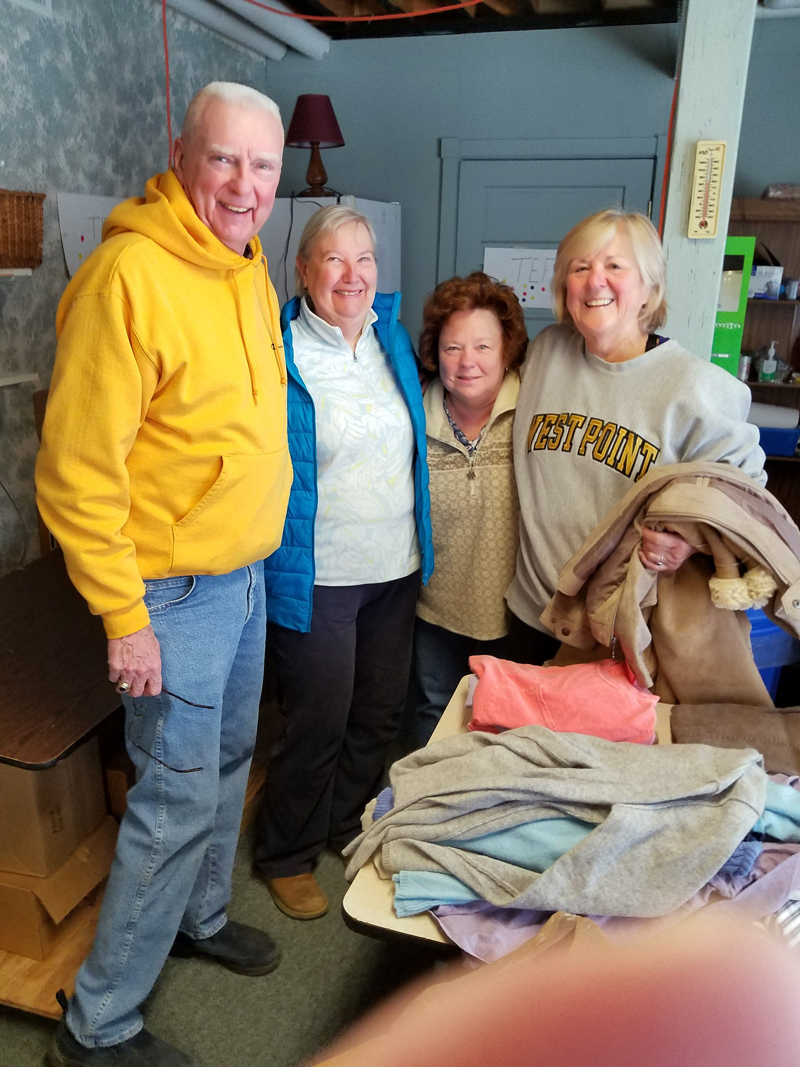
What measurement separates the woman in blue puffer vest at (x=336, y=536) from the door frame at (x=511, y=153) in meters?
2.77

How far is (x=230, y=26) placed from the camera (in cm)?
374

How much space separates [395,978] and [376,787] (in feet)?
1.86

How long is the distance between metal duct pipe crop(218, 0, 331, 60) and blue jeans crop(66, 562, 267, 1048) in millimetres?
3045

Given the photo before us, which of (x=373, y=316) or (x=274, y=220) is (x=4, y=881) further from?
(x=274, y=220)

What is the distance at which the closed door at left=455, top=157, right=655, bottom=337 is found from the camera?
13.6 feet

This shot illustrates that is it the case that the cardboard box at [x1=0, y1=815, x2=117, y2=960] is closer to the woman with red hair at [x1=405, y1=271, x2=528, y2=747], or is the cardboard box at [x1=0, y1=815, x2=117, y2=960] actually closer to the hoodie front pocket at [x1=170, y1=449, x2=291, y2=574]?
the hoodie front pocket at [x1=170, y1=449, x2=291, y2=574]

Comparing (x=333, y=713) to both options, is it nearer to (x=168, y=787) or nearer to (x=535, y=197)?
(x=168, y=787)

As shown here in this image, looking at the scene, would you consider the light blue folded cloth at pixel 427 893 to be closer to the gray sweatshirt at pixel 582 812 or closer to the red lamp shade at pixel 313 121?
the gray sweatshirt at pixel 582 812

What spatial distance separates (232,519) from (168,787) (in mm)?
481

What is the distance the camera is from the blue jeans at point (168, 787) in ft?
4.51

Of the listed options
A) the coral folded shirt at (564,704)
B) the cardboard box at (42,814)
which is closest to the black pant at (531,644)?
the coral folded shirt at (564,704)

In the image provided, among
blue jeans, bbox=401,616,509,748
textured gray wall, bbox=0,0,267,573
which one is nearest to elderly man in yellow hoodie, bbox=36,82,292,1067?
blue jeans, bbox=401,616,509,748

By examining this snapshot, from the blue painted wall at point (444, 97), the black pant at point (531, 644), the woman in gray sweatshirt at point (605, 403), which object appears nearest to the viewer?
the woman in gray sweatshirt at point (605, 403)

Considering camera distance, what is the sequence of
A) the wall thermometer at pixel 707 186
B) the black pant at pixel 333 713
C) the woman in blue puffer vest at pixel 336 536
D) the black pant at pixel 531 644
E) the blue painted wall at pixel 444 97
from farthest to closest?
the blue painted wall at pixel 444 97 → the wall thermometer at pixel 707 186 → the black pant at pixel 531 644 → the black pant at pixel 333 713 → the woman in blue puffer vest at pixel 336 536
